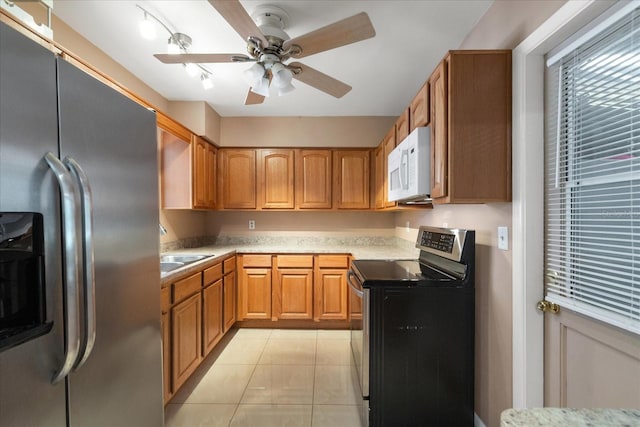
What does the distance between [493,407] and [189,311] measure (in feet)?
6.54

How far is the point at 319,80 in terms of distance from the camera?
1781 mm

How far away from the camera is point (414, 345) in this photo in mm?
1534

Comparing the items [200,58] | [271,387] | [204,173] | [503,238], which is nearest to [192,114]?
[204,173]

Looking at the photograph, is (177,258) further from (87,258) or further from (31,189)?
(31,189)

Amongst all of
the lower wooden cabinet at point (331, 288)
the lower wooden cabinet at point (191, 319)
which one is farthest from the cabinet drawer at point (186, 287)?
the lower wooden cabinet at point (331, 288)

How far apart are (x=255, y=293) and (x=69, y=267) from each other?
7.91 ft

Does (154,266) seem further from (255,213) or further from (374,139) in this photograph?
(374,139)

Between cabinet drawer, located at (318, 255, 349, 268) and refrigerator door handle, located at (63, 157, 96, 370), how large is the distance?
91.5 inches

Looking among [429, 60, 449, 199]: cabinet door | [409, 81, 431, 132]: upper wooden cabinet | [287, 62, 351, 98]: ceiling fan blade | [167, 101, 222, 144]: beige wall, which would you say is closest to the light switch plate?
[429, 60, 449, 199]: cabinet door

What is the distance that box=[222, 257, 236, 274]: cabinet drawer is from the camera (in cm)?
270

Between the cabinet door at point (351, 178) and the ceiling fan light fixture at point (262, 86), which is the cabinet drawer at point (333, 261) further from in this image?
the ceiling fan light fixture at point (262, 86)

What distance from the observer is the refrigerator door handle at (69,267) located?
69 centimetres

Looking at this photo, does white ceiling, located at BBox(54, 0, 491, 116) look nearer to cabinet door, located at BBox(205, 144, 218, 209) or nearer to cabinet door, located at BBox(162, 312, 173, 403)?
cabinet door, located at BBox(205, 144, 218, 209)

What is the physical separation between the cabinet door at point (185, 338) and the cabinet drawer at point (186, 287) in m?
0.05
